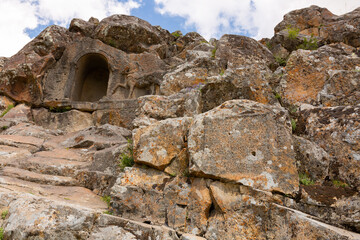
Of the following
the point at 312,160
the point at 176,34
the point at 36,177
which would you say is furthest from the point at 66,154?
the point at 176,34

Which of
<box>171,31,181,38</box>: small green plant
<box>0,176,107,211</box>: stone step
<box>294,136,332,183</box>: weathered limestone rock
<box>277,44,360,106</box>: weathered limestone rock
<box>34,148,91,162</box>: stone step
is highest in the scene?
<box>171,31,181,38</box>: small green plant

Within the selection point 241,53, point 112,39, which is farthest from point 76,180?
point 112,39

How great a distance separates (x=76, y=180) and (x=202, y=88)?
10.6ft

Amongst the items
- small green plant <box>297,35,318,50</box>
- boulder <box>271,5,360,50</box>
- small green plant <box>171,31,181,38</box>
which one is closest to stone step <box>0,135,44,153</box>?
small green plant <box>297,35,318,50</box>

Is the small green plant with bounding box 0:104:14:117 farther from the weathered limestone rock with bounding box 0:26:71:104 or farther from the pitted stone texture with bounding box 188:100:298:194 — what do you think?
the pitted stone texture with bounding box 188:100:298:194

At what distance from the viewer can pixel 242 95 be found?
19.2 feet

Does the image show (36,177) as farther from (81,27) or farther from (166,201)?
(81,27)

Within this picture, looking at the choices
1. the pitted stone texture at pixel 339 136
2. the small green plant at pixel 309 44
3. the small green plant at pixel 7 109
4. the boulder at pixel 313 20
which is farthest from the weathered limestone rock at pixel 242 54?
the small green plant at pixel 7 109

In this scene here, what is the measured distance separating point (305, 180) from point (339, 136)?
3.11 feet

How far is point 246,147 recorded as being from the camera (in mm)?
3861

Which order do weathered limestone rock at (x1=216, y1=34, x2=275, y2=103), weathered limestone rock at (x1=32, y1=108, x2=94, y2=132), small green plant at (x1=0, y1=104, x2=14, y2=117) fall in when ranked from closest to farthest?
weathered limestone rock at (x1=216, y1=34, x2=275, y2=103), weathered limestone rock at (x1=32, y1=108, x2=94, y2=132), small green plant at (x1=0, y1=104, x2=14, y2=117)

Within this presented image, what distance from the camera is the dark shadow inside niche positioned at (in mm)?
13133

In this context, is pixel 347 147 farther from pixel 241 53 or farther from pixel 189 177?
pixel 241 53

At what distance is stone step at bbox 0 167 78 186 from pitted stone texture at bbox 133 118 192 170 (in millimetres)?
1854
